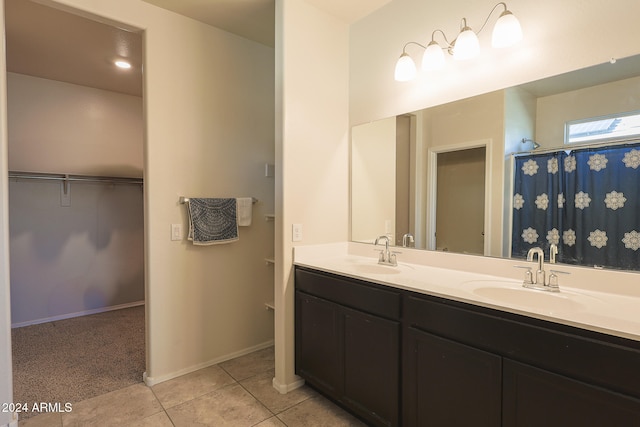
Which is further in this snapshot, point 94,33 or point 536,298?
point 94,33

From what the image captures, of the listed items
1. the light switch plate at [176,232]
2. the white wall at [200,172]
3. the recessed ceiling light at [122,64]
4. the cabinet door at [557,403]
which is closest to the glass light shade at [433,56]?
the white wall at [200,172]

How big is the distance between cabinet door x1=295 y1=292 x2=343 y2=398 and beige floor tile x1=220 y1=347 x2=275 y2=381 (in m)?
0.47

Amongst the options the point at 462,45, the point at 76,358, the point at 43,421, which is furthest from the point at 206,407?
the point at 462,45

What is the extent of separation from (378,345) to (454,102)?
148 centimetres

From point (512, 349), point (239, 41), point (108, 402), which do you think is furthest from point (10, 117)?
point (512, 349)

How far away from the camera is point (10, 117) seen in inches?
134

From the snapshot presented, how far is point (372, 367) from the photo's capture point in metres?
1.77

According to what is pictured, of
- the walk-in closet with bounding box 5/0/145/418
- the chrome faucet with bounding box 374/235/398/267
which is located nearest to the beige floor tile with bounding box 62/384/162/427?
the walk-in closet with bounding box 5/0/145/418

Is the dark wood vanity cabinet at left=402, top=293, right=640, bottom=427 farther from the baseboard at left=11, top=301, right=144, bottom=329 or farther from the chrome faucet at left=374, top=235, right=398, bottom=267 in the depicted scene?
the baseboard at left=11, top=301, right=144, bottom=329

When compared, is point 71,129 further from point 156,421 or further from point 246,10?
point 156,421

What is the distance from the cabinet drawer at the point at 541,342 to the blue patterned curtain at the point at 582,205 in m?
0.59

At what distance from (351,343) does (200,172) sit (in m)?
1.71

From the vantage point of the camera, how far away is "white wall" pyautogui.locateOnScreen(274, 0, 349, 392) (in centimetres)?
221

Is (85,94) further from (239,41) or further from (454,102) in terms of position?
(454,102)
